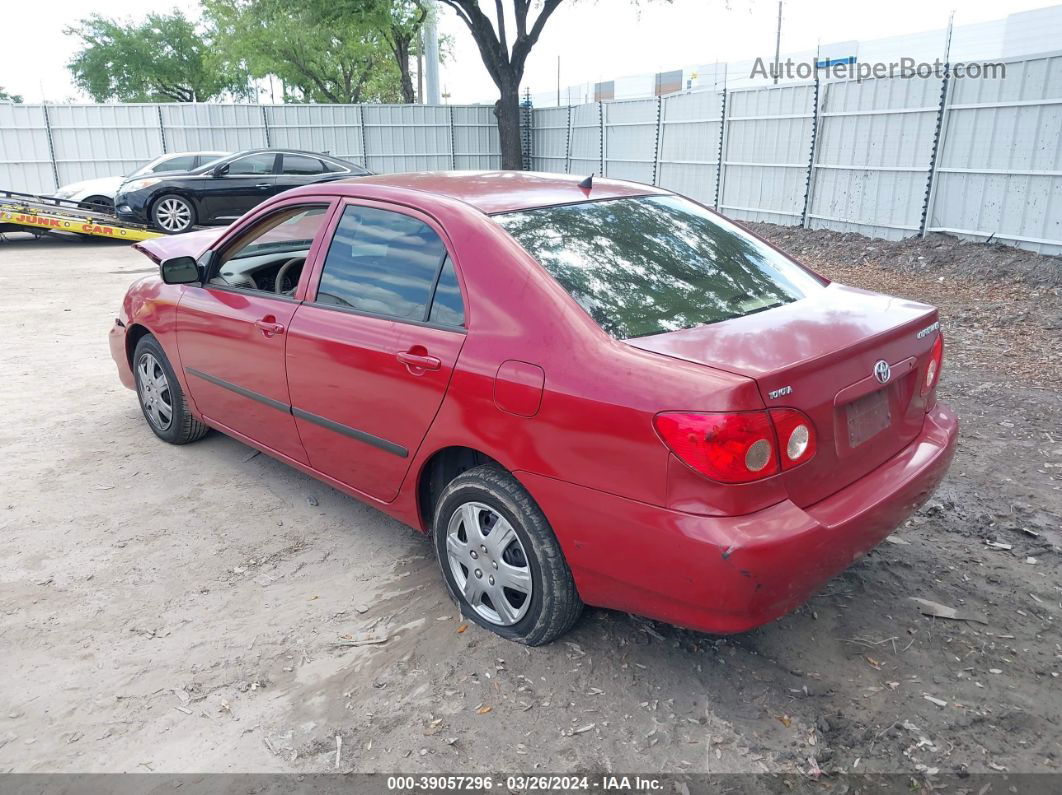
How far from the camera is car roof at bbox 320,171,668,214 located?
10.6 feet

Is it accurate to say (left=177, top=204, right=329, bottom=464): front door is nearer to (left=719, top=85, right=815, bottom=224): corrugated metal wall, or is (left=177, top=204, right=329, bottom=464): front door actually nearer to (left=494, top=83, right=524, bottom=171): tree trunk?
(left=719, top=85, right=815, bottom=224): corrugated metal wall

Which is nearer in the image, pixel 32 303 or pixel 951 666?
pixel 951 666

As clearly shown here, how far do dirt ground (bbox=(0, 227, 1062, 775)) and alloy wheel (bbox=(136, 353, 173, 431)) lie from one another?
430mm

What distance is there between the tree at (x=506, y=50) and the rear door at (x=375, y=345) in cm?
1813

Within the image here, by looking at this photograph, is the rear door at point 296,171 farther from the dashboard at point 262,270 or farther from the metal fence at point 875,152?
the dashboard at point 262,270

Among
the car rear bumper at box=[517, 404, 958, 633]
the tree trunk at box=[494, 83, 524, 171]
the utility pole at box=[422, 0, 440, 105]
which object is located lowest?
the car rear bumper at box=[517, 404, 958, 633]

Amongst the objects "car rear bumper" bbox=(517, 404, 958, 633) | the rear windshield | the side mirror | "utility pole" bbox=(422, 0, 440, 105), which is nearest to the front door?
the side mirror

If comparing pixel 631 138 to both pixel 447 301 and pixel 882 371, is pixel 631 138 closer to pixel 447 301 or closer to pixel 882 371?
pixel 447 301

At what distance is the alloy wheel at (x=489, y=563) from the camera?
2.86m

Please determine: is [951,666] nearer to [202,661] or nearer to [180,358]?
[202,661]

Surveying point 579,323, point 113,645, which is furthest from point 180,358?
point 579,323

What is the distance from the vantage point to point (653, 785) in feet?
7.65

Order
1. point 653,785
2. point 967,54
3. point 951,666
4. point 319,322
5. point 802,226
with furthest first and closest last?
1. point 967,54
2. point 802,226
3. point 319,322
4. point 951,666
5. point 653,785

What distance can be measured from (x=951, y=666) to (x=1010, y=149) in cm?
978
